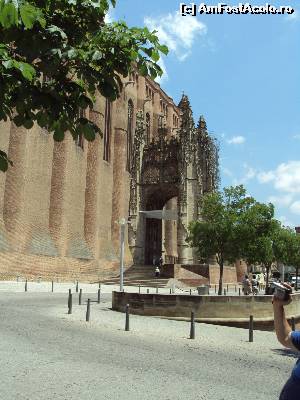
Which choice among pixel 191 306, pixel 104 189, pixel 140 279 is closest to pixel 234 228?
pixel 191 306

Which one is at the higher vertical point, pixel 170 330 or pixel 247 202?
pixel 247 202

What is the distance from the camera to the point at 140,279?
4338 cm

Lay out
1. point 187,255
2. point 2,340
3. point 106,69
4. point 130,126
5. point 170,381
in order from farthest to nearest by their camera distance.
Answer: point 130,126 → point 187,255 → point 2,340 → point 170,381 → point 106,69

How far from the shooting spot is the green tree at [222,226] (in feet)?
97.2

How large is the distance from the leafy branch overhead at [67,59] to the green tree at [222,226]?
25.8 meters

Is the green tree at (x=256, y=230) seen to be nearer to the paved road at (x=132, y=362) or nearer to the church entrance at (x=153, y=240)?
the paved road at (x=132, y=362)

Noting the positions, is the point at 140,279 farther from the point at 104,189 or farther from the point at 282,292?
the point at 282,292

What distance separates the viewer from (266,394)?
6.56m

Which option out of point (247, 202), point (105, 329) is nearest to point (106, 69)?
point (105, 329)

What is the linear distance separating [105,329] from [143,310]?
4.57 meters

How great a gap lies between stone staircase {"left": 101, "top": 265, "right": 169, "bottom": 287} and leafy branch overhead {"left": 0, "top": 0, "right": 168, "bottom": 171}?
35210mm

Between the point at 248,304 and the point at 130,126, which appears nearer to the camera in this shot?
the point at 248,304

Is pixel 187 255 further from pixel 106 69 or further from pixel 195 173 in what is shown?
pixel 106 69

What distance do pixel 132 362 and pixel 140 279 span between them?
35.2 meters
